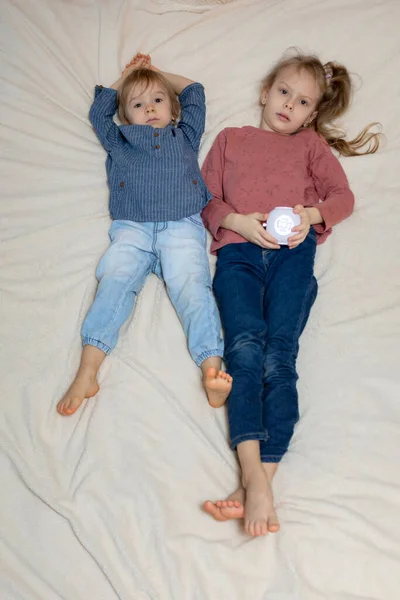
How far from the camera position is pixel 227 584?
1043mm

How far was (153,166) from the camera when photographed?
1536 mm

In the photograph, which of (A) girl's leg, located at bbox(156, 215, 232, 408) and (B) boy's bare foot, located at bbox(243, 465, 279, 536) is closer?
(B) boy's bare foot, located at bbox(243, 465, 279, 536)

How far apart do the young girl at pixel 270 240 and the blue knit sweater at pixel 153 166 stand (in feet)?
0.19

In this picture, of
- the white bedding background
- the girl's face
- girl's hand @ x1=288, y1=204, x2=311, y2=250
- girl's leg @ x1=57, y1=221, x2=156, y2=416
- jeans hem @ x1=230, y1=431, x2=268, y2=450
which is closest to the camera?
the white bedding background

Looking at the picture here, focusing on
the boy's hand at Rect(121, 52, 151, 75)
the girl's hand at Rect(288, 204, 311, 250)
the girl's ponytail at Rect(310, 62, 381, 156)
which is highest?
the boy's hand at Rect(121, 52, 151, 75)

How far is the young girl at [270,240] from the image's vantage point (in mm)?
1179

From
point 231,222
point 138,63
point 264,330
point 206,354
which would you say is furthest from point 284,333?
point 138,63

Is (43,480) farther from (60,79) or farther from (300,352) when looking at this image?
(60,79)

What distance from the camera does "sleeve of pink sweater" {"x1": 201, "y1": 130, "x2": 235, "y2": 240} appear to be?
1503 mm

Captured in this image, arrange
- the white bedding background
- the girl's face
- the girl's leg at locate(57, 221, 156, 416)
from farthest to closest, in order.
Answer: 1. the girl's face
2. the girl's leg at locate(57, 221, 156, 416)
3. the white bedding background

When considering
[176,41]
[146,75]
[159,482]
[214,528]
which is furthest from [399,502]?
[176,41]

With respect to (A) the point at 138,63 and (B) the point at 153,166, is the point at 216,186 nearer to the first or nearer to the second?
(B) the point at 153,166

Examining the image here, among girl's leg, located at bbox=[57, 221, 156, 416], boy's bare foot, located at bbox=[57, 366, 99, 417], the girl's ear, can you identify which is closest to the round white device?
girl's leg, located at bbox=[57, 221, 156, 416]

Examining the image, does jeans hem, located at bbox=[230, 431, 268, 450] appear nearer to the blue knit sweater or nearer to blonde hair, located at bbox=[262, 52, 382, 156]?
the blue knit sweater
